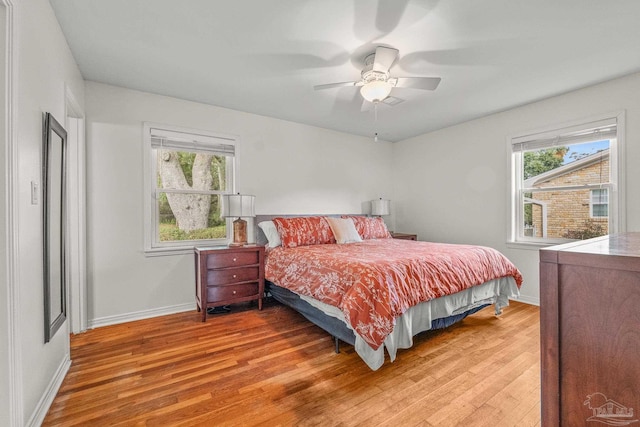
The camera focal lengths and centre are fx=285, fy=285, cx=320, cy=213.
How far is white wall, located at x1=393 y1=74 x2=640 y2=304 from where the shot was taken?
283cm

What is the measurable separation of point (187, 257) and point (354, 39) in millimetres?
2875

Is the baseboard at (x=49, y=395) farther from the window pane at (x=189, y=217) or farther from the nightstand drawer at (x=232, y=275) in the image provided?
the window pane at (x=189, y=217)

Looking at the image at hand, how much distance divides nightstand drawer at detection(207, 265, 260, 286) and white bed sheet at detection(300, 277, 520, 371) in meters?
0.85

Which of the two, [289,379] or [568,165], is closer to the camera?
[289,379]

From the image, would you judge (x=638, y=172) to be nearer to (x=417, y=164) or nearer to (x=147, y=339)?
(x=417, y=164)

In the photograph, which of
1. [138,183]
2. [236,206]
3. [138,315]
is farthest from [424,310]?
[138,183]

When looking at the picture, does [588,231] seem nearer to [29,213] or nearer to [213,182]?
[213,182]

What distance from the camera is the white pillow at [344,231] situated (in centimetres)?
370

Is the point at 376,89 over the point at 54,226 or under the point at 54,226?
over

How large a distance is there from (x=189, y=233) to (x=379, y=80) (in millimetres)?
2737

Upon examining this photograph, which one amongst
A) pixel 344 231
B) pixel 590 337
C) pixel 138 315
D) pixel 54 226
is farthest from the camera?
pixel 344 231

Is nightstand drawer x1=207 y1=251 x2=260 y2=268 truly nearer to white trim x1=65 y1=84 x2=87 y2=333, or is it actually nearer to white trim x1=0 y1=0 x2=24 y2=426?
white trim x1=65 y1=84 x2=87 y2=333

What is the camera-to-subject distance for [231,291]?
10.4 ft

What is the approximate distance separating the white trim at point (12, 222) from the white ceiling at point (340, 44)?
806mm
